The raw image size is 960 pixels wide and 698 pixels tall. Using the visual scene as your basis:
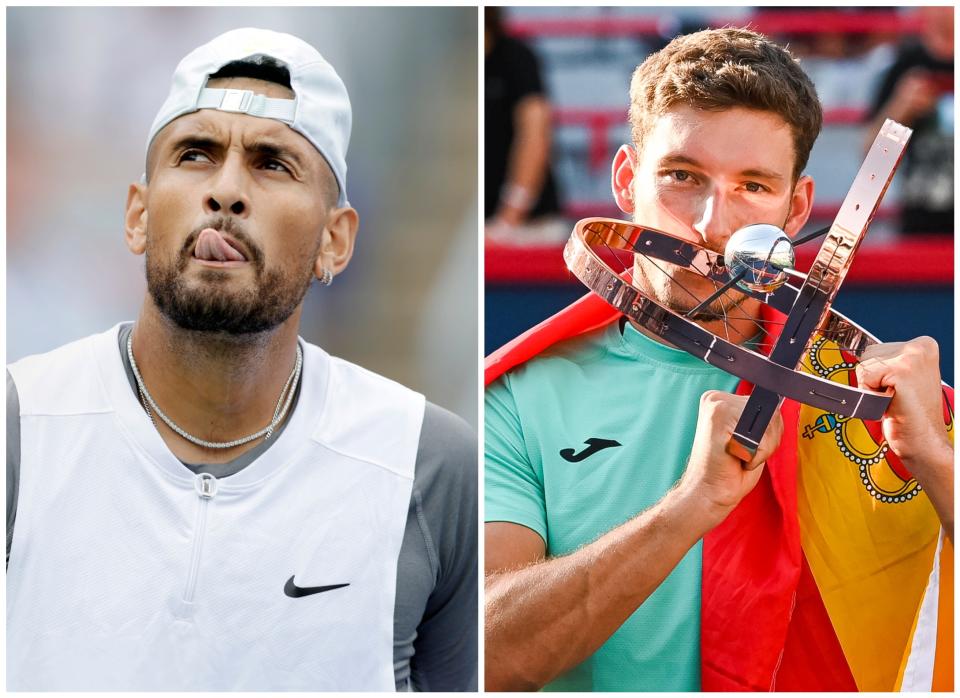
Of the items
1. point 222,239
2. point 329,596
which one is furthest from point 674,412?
point 222,239

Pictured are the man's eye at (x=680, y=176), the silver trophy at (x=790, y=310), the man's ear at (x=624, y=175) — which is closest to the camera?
the silver trophy at (x=790, y=310)

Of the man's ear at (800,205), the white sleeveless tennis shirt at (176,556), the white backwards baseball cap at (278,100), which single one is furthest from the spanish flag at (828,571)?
the white backwards baseball cap at (278,100)

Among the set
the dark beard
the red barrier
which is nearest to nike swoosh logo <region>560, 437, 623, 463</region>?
the red barrier

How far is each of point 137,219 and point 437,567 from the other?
1.40m

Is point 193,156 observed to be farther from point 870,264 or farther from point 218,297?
point 870,264

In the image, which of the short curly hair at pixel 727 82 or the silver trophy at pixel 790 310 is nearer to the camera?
the silver trophy at pixel 790 310

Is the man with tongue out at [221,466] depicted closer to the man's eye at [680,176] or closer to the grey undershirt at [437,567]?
the grey undershirt at [437,567]

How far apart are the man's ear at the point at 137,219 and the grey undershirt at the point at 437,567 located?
276 mm

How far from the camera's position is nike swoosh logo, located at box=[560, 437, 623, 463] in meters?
4.31

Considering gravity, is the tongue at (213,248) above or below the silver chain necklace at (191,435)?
above

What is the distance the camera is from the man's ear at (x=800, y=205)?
436 centimetres

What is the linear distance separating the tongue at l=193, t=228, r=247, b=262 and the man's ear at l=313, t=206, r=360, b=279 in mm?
298

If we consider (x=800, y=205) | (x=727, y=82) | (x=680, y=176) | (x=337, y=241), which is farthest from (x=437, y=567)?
(x=727, y=82)

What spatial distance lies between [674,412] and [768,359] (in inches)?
24.3
